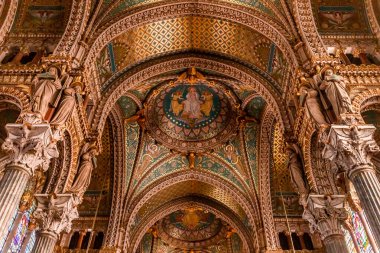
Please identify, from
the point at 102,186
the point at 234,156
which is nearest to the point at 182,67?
the point at 234,156

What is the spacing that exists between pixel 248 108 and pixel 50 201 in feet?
28.5

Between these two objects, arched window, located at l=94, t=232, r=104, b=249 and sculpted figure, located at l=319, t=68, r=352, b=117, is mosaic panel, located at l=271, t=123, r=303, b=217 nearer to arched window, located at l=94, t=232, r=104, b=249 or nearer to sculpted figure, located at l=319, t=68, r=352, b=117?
sculpted figure, located at l=319, t=68, r=352, b=117

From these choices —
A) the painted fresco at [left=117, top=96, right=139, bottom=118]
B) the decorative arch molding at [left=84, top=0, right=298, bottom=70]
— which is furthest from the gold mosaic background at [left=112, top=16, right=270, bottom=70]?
the painted fresco at [left=117, top=96, right=139, bottom=118]

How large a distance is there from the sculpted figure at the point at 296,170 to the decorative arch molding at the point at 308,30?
7.42 feet

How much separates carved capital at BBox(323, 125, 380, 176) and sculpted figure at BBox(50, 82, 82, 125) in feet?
17.3

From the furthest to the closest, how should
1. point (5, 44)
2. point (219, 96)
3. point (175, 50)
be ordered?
point (219, 96)
point (175, 50)
point (5, 44)

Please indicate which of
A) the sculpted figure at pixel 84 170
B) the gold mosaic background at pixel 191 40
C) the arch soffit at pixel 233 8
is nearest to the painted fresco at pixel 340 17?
the arch soffit at pixel 233 8

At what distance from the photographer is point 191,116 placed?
15.8 meters

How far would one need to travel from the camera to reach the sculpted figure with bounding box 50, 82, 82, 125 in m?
7.82

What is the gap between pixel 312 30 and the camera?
988cm

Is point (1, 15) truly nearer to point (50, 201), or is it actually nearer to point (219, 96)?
point (50, 201)

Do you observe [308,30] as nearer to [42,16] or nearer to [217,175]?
[42,16]

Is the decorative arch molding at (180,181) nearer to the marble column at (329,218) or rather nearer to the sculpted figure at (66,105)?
the marble column at (329,218)

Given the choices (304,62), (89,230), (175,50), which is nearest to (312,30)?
(304,62)
